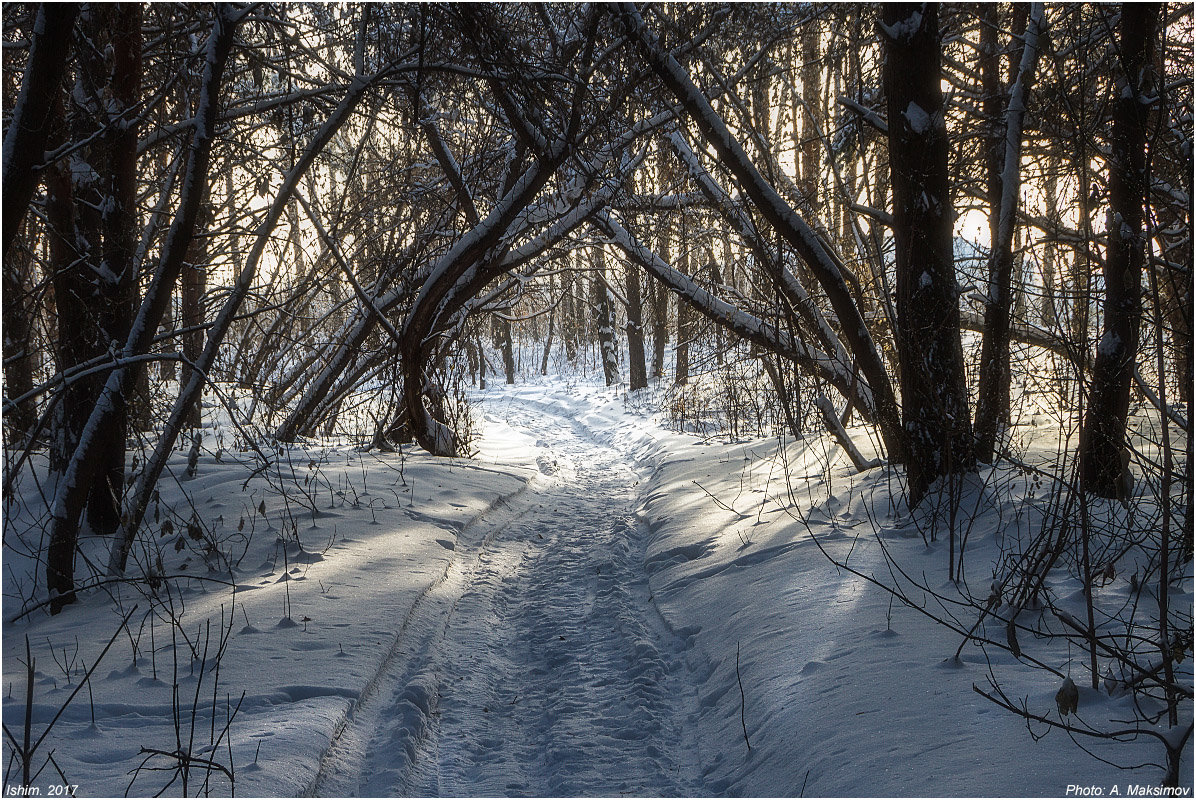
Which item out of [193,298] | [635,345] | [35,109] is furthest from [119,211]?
[635,345]

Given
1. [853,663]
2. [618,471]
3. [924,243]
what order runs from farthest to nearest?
[618,471]
[924,243]
[853,663]

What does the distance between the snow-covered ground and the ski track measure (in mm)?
15

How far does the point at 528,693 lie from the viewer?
11.7 feet

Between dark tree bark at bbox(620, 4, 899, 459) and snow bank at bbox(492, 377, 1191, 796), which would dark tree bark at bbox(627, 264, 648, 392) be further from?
dark tree bark at bbox(620, 4, 899, 459)

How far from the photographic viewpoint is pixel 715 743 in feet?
9.99

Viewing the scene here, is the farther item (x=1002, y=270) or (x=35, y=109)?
(x=1002, y=270)

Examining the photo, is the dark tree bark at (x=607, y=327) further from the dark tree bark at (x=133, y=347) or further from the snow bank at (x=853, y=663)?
the dark tree bark at (x=133, y=347)

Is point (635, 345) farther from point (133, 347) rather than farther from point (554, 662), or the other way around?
point (554, 662)

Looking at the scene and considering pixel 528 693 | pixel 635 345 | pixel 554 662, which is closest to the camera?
pixel 528 693

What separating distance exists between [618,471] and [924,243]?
5.99m

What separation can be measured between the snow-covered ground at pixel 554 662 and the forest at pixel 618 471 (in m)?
0.03

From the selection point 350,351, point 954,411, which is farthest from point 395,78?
point 954,411

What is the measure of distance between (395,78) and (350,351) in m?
4.14

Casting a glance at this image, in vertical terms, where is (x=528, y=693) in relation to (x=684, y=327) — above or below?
below
